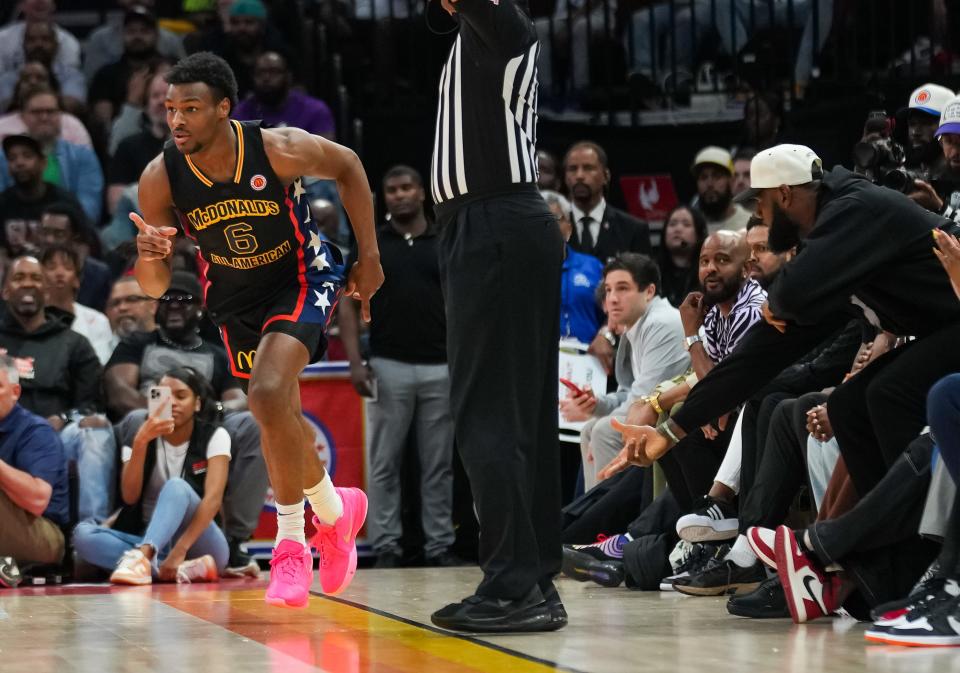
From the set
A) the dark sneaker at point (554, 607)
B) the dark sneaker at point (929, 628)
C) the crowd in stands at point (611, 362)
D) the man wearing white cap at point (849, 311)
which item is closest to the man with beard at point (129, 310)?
the crowd in stands at point (611, 362)

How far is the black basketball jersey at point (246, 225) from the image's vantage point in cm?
564

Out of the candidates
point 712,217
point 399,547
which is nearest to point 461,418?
point 399,547

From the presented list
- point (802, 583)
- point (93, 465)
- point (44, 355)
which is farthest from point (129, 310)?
point (802, 583)

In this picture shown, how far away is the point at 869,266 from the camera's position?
4789 mm

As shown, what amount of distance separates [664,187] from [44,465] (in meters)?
5.06

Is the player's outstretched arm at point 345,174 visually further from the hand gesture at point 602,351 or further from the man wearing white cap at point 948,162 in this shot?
the hand gesture at point 602,351

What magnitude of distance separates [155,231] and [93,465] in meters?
3.20

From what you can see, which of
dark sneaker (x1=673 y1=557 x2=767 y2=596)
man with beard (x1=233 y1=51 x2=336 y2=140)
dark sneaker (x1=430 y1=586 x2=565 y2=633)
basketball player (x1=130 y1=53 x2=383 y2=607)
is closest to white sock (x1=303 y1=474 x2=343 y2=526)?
basketball player (x1=130 y1=53 x2=383 y2=607)

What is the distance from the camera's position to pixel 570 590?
21.8ft

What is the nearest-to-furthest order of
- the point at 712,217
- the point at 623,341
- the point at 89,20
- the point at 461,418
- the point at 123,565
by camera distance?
the point at 461,418
the point at 123,565
the point at 623,341
the point at 712,217
the point at 89,20

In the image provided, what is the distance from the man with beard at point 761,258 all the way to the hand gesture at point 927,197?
3.43ft

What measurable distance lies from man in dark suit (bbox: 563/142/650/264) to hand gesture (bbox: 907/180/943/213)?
340 centimetres

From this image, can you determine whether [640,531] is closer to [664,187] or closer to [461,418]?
[461,418]

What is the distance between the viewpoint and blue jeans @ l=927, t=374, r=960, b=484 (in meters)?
4.45
